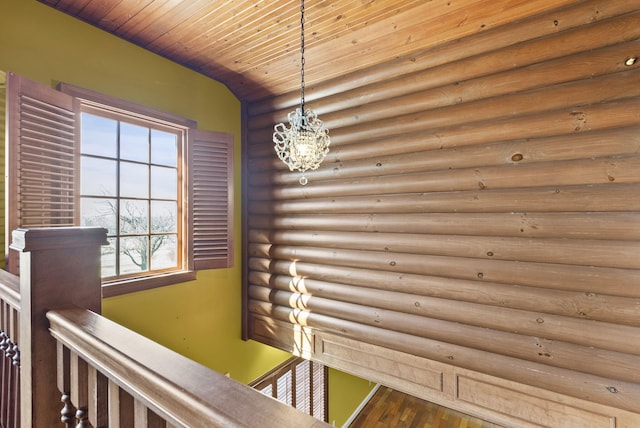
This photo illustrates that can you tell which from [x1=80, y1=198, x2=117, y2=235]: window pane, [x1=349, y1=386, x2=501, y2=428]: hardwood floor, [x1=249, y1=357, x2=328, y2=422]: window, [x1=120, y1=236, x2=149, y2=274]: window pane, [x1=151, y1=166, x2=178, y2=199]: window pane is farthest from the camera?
[x1=349, y1=386, x2=501, y2=428]: hardwood floor

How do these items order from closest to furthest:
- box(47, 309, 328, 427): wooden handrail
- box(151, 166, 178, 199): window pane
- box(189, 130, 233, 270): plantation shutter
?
box(47, 309, 328, 427): wooden handrail
box(151, 166, 178, 199): window pane
box(189, 130, 233, 270): plantation shutter

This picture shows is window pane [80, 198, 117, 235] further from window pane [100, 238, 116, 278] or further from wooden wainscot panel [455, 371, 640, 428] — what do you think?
wooden wainscot panel [455, 371, 640, 428]

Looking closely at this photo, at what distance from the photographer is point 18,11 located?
196 cm

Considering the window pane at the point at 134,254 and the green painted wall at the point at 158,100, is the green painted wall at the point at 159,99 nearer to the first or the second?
the green painted wall at the point at 158,100

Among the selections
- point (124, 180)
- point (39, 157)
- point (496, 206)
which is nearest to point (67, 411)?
point (39, 157)

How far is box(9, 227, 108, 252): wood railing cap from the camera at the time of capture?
81cm

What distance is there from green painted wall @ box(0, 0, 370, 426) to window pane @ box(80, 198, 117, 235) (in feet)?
1.54

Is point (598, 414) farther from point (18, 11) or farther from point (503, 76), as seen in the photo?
point (18, 11)

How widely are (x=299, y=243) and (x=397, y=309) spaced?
A: 1.22 m

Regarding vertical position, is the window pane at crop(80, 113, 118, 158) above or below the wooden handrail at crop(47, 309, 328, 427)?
above

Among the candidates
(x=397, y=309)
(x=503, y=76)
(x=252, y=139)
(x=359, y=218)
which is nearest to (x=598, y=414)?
(x=397, y=309)

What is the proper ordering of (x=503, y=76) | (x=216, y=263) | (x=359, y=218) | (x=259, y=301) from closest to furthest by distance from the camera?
1. (x=503, y=76)
2. (x=359, y=218)
3. (x=216, y=263)
4. (x=259, y=301)

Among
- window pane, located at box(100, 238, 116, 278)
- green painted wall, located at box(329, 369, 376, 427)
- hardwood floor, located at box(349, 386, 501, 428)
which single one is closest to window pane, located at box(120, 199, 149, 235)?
window pane, located at box(100, 238, 116, 278)

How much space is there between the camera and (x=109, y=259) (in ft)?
7.99
